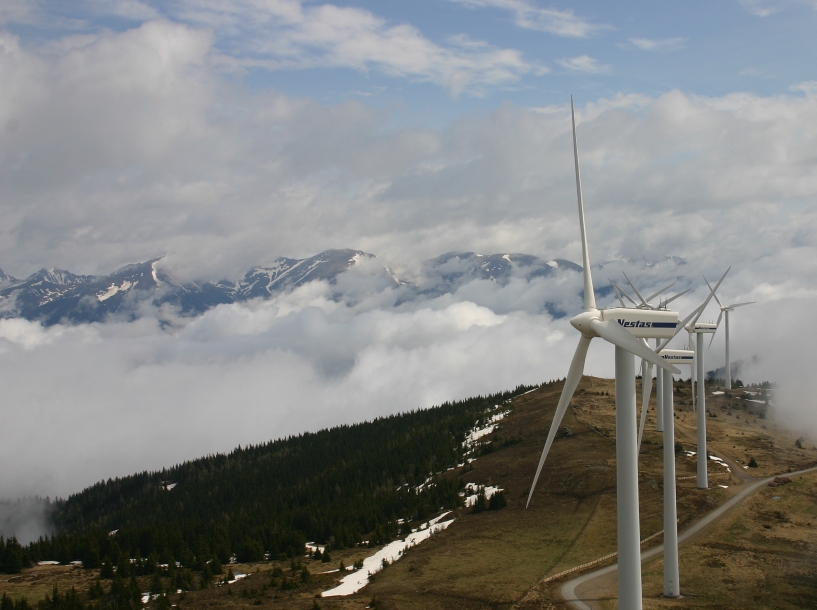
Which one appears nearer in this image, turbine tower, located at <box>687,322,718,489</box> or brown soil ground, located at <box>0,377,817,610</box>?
brown soil ground, located at <box>0,377,817,610</box>

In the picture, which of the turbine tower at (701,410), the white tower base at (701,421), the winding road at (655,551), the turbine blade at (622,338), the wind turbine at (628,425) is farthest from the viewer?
the turbine tower at (701,410)

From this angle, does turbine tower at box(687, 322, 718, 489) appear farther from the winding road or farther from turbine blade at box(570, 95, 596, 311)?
turbine blade at box(570, 95, 596, 311)

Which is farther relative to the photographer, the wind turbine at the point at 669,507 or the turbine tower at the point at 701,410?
the turbine tower at the point at 701,410

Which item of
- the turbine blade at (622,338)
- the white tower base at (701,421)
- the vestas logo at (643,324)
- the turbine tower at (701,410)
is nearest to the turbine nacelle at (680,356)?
the white tower base at (701,421)

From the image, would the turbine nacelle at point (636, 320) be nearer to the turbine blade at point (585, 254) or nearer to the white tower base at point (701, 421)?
the turbine blade at point (585, 254)

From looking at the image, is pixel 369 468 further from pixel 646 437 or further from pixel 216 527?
pixel 646 437

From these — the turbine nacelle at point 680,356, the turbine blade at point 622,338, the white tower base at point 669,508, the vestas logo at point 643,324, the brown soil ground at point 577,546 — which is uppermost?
the vestas logo at point 643,324

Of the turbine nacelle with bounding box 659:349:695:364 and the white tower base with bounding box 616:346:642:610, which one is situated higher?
the turbine nacelle with bounding box 659:349:695:364

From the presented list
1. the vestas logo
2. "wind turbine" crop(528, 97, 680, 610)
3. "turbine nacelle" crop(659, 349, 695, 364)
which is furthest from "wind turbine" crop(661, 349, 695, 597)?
"wind turbine" crop(528, 97, 680, 610)

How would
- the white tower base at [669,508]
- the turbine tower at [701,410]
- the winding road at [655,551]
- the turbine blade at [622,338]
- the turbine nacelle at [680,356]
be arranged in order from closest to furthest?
the turbine blade at [622,338] → the white tower base at [669,508] → the winding road at [655,551] → the turbine nacelle at [680,356] → the turbine tower at [701,410]
